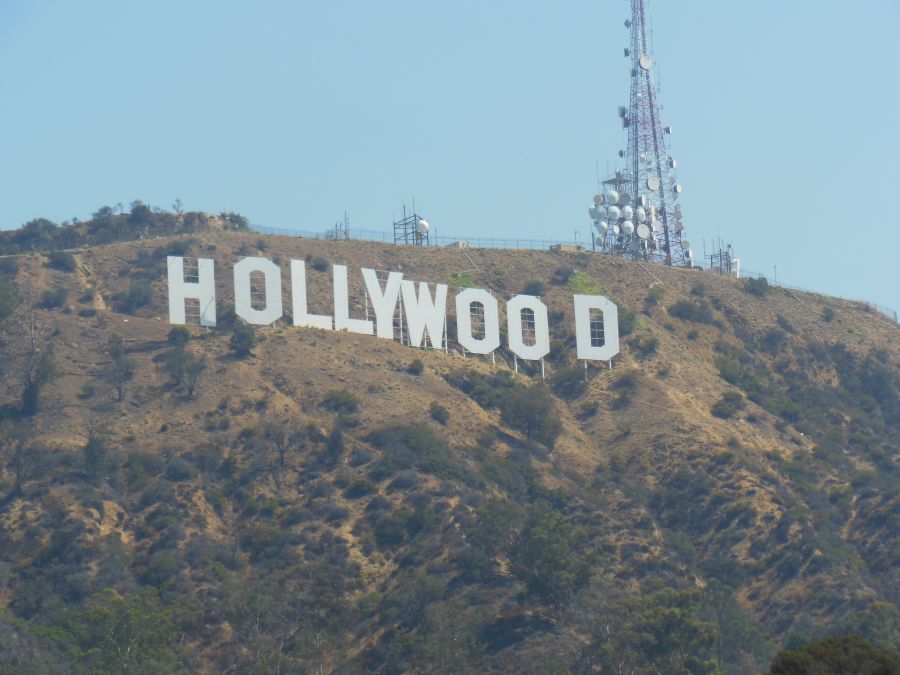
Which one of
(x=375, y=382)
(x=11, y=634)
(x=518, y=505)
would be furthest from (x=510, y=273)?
(x=11, y=634)

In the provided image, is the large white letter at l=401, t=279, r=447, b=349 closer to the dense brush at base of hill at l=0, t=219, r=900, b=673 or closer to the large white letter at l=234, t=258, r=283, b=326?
the dense brush at base of hill at l=0, t=219, r=900, b=673

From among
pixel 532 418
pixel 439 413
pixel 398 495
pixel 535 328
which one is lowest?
pixel 398 495

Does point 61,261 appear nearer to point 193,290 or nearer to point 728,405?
point 193,290

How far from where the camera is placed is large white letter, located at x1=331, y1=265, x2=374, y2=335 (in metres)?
86.2

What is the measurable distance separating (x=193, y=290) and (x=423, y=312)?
12495 millimetres

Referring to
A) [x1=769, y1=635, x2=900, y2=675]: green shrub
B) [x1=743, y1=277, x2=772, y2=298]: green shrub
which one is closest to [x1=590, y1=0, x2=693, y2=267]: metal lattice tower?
[x1=743, y1=277, x2=772, y2=298]: green shrub

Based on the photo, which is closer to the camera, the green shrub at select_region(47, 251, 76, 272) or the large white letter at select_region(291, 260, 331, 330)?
the large white letter at select_region(291, 260, 331, 330)

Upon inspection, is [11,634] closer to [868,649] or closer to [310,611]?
[310,611]

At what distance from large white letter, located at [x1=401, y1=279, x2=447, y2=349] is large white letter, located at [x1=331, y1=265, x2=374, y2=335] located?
2255 millimetres

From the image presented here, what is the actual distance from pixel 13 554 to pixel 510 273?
4266 centimetres

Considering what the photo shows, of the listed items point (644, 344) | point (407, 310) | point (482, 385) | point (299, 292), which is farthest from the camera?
point (644, 344)

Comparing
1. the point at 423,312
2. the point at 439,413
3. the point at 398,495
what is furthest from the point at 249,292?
the point at 398,495

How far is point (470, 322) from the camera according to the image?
89.9 metres

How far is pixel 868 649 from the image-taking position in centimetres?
4078
